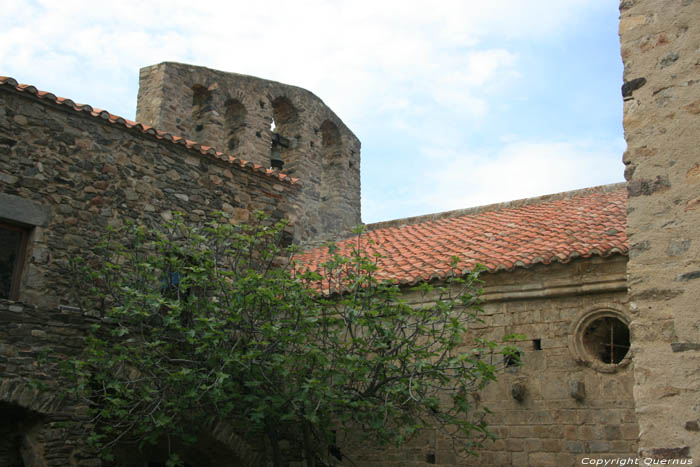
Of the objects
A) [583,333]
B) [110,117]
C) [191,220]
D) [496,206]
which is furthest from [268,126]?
[583,333]

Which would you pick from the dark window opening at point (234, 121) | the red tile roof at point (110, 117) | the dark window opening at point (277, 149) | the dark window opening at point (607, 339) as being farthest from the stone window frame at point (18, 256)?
the dark window opening at point (277, 149)

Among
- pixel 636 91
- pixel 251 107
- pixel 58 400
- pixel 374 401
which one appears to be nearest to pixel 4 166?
pixel 58 400

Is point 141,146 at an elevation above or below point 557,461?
above

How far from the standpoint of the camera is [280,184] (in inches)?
416

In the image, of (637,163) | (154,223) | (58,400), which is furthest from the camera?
(154,223)

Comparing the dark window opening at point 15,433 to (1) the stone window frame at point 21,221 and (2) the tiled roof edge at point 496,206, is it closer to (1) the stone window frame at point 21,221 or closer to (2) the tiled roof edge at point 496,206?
(1) the stone window frame at point 21,221

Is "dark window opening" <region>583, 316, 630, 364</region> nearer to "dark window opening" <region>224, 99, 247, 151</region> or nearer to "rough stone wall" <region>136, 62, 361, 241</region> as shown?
"rough stone wall" <region>136, 62, 361, 241</region>

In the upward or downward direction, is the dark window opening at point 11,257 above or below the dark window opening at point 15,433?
above

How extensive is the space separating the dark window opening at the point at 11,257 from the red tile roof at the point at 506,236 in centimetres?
345

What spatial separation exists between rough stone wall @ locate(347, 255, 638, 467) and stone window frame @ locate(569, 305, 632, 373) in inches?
0.5

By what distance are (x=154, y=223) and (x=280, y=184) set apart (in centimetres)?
217

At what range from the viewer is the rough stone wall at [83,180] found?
793 cm

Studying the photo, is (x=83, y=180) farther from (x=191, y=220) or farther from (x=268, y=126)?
(x=268, y=126)

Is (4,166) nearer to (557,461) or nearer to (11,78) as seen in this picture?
(11,78)
